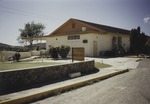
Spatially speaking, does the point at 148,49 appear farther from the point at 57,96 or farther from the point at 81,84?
the point at 57,96

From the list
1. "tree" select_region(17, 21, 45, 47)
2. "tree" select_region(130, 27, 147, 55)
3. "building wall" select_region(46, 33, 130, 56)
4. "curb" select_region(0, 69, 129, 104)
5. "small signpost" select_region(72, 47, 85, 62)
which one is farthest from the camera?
"tree" select_region(17, 21, 45, 47)

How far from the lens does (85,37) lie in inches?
1033

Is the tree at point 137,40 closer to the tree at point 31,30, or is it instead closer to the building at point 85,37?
the building at point 85,37

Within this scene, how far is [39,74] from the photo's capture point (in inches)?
312

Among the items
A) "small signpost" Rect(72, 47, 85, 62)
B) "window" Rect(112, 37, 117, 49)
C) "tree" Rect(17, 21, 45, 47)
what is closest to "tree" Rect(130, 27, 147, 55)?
"window" Rect(112, 37, 117, 49)

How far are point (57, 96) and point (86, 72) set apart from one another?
541cm

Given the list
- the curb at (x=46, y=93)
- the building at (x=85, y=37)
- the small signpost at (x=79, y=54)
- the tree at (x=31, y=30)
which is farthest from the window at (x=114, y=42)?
the tree at (x=31, y=30)

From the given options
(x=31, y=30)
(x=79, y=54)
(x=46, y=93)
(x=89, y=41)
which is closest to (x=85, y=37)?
(x=89, y=41)

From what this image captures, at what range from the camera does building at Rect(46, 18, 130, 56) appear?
25.7 metres

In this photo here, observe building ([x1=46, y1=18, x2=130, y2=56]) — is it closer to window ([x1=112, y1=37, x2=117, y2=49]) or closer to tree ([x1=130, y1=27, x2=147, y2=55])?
window ([x1=112, y1=37, x2=117, y2=49])

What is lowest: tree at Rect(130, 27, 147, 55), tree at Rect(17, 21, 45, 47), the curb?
the curb

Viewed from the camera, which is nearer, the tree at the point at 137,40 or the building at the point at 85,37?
the tree at the point at 137,40

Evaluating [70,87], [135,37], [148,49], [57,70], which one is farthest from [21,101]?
[148,49]

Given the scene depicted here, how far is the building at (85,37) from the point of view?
84.3 ft
